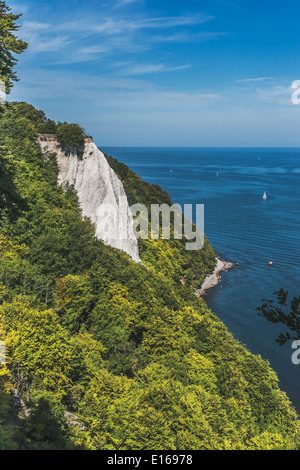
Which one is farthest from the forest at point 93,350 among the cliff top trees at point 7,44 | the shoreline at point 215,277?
the shoreline at point 215,277

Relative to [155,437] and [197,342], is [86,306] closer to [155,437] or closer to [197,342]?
[197,342]

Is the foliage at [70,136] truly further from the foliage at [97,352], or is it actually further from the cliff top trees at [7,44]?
the cliff top trees at [7,44]

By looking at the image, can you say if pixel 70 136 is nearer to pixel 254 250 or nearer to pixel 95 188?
pixel 95 188

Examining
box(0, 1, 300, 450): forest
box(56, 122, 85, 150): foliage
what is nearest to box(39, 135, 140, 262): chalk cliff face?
box(56, 122, 85, 150): foliage

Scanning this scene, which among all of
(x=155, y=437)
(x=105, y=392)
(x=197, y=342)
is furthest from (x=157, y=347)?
(x=155, y=437)

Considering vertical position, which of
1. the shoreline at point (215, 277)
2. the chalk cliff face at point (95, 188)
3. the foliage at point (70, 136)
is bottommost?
the shoreline at point (215, 277)

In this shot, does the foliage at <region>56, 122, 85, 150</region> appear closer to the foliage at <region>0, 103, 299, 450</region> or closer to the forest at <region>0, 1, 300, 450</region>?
the forest at <region>0, 1, 300, 450</region>
